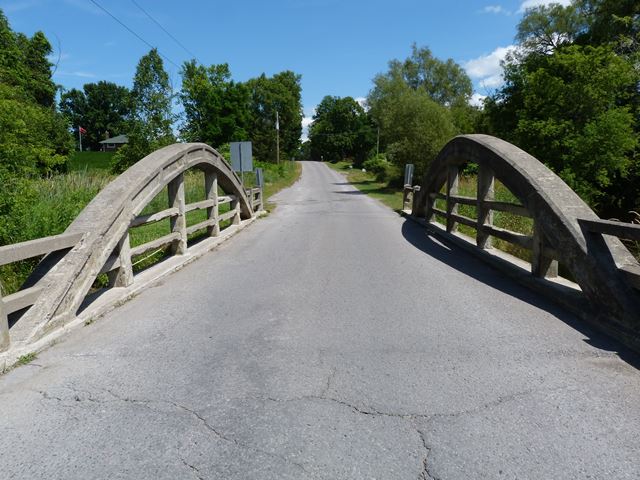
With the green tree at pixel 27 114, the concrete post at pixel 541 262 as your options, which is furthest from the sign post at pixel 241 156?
the concrete post at pixel 541 262

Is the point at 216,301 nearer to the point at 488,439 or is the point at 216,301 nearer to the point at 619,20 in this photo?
the point at 488,439

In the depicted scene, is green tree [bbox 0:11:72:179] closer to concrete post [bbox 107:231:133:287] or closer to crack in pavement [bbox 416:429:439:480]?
concrete post [bbox 107:231:133:287]

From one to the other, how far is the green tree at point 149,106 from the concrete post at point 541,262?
29505mm

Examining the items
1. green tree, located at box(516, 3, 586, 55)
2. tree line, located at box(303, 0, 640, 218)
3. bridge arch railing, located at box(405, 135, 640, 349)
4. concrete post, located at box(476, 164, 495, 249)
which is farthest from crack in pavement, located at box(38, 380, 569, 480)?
green tree, located at box(516, 3, 586, 55)

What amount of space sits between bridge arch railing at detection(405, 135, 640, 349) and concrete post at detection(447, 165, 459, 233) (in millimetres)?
1706

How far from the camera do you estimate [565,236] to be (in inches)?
208

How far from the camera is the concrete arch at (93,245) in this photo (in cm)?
424

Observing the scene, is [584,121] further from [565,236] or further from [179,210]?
[179,210]

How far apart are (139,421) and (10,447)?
0.68m

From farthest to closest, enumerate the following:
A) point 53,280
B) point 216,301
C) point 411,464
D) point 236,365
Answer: point 216,301, point 53,280, point 236,365, point 411,464

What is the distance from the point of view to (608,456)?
2.55 m

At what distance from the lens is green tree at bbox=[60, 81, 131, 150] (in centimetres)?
9525

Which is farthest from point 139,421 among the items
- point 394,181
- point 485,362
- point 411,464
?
point 394,181

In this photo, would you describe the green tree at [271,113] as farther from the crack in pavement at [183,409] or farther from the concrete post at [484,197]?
the crack in pavement at [183,409]
